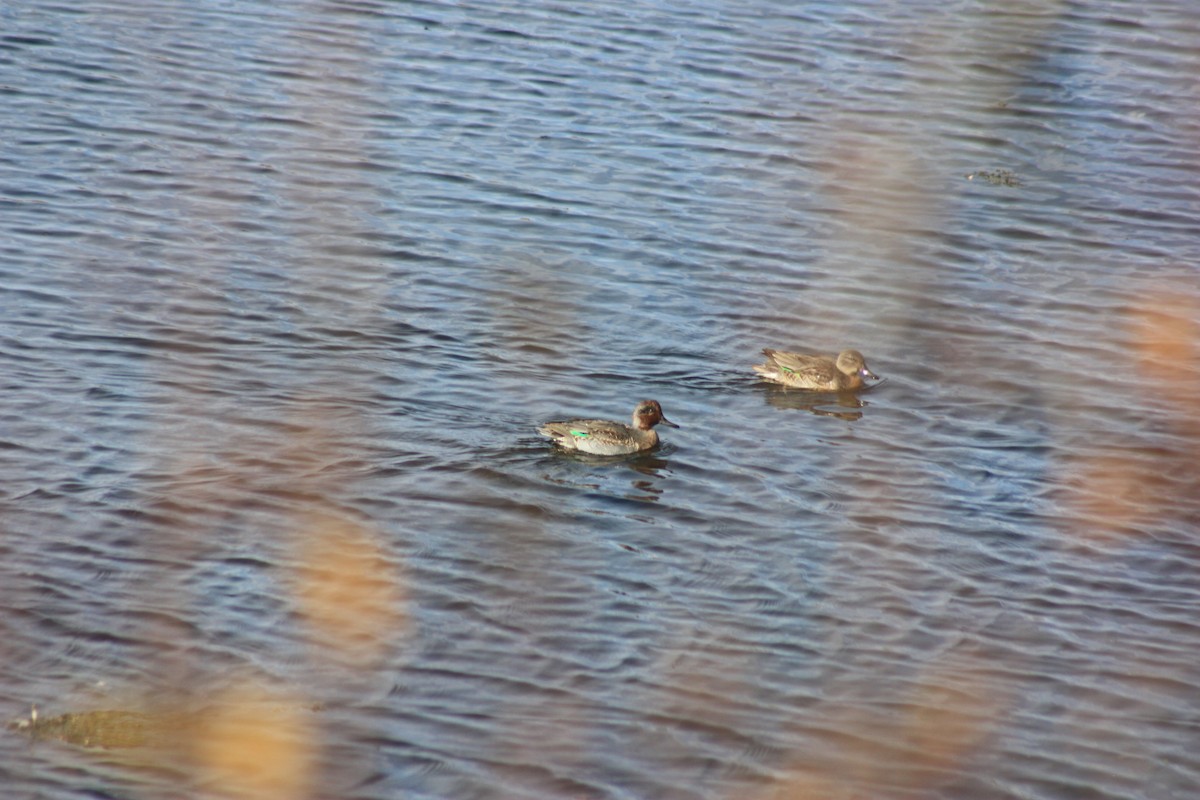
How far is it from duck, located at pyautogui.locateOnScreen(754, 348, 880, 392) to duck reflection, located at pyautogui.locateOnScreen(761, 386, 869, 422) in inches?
2.2

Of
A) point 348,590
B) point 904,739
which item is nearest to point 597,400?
point 348,590

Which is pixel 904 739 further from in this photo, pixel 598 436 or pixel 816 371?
pixel 816 371

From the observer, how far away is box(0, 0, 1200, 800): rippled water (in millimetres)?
8297

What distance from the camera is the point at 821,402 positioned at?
12.8m

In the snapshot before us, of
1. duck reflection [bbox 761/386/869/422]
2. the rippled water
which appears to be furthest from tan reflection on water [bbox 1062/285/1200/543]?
duck reflection [bbox 761/386/869/422]

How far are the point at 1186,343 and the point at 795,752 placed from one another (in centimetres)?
763

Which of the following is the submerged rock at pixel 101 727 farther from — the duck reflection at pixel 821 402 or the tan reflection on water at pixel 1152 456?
the duck reflection at pixel 821 402

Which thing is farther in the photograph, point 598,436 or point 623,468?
point 598,436

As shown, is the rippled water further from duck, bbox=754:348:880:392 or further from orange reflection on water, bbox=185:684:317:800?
duck, bbox=754:348:880:392

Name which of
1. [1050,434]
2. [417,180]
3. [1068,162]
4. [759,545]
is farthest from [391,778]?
[1068,162]

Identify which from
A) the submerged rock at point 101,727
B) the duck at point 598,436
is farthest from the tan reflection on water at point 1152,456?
the submerged rock at point 101,727

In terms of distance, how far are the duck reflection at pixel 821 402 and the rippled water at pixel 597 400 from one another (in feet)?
0.18

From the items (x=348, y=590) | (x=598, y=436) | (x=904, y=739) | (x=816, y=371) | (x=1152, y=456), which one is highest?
(x=816, y=371)

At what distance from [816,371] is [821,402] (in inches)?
11.3
